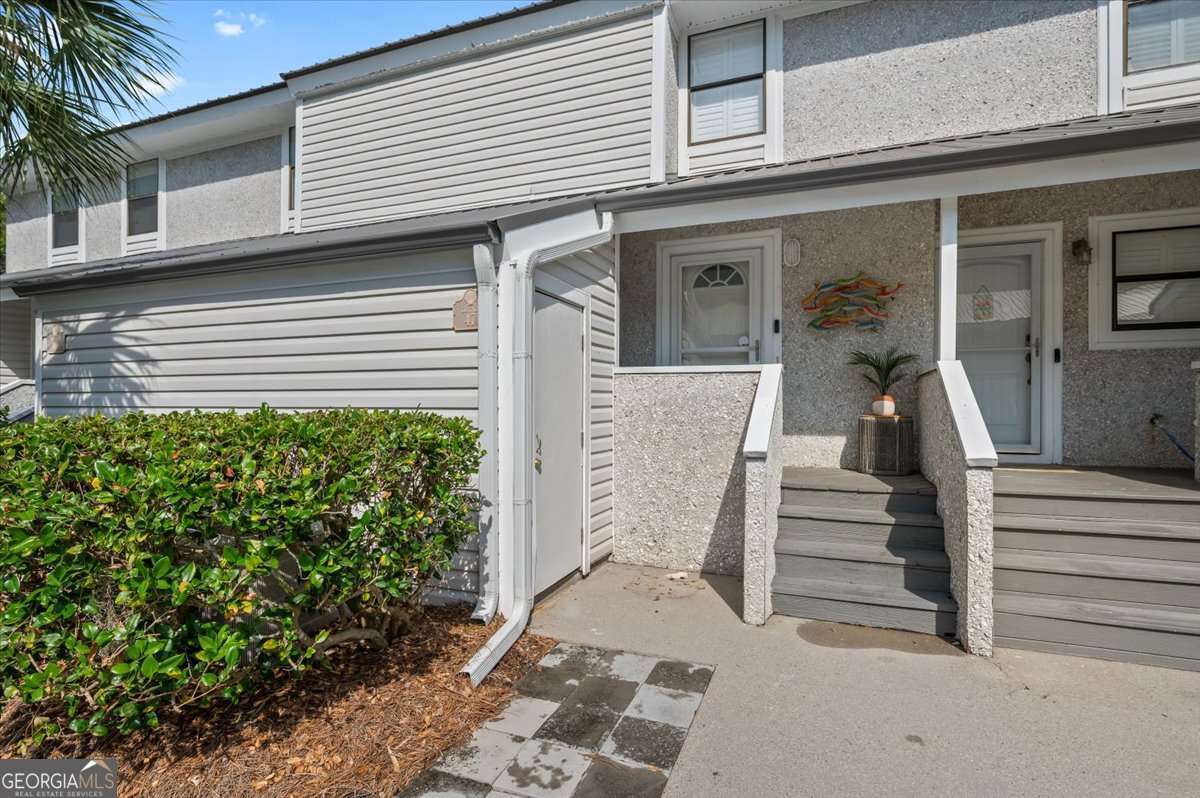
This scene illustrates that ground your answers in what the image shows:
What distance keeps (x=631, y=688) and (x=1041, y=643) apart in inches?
102

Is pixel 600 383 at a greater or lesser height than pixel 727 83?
lesser

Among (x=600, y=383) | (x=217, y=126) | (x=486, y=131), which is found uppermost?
(x=217, y=126)

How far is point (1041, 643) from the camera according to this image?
11.9ft

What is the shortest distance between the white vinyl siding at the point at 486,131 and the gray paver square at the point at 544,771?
17.7 ft

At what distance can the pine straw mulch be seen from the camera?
2.38 m

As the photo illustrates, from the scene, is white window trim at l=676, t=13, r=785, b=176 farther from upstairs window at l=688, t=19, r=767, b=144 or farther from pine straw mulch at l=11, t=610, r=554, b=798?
pine straw mulch at l=11, t=610, r=554, b=798

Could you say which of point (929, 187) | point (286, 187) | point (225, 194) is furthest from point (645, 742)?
point (225, 194)

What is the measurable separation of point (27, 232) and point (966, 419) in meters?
15.1

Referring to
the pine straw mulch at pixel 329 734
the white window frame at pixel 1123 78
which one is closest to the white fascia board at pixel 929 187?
the white window frame at pixel 1123 78

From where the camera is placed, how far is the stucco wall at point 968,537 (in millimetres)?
3488

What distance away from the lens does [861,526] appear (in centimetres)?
446

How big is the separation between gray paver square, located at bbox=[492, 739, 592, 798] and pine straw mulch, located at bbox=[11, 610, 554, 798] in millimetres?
352

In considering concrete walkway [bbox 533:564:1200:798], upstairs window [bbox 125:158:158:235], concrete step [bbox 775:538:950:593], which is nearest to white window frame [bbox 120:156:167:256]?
upstairs window [bbox 125:158:158:235]

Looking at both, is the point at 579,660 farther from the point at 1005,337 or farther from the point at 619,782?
the point at 1005,337
